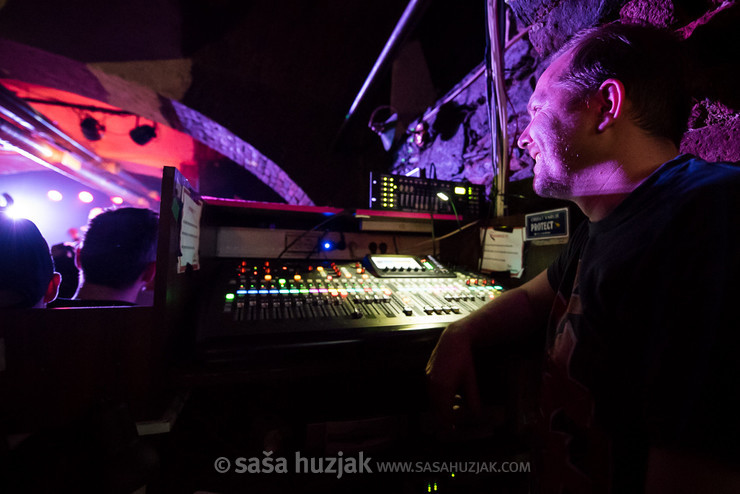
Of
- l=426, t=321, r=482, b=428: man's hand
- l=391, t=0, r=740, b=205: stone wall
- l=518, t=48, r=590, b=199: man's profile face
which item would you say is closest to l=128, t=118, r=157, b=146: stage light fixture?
l=391, t=0, r=740, b=205: stone wall

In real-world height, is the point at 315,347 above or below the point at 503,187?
below

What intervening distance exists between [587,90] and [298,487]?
1521 mm

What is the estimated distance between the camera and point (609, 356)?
2.08 feet

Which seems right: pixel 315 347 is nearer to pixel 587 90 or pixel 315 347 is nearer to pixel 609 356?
pixel 609 356

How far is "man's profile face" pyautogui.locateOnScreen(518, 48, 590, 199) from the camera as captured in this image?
836 mm

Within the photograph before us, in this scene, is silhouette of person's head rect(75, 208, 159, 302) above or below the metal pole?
below

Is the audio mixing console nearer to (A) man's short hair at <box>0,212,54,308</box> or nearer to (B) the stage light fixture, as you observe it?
(A) man's short hair at <box>0,212,54,308</box>

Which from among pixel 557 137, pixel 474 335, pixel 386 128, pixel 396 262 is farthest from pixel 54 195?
pixel 557 137

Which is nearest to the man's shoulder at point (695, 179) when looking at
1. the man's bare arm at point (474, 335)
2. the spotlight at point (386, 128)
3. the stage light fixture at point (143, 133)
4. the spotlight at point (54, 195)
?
the man's bare arm at point (474, 335)

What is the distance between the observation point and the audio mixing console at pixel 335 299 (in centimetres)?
78

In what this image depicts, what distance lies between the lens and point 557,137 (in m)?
0.88

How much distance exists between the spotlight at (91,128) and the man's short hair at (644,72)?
7177 mm

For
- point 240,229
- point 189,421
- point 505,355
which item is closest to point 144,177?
point 240,229

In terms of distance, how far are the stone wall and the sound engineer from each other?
33 cm
